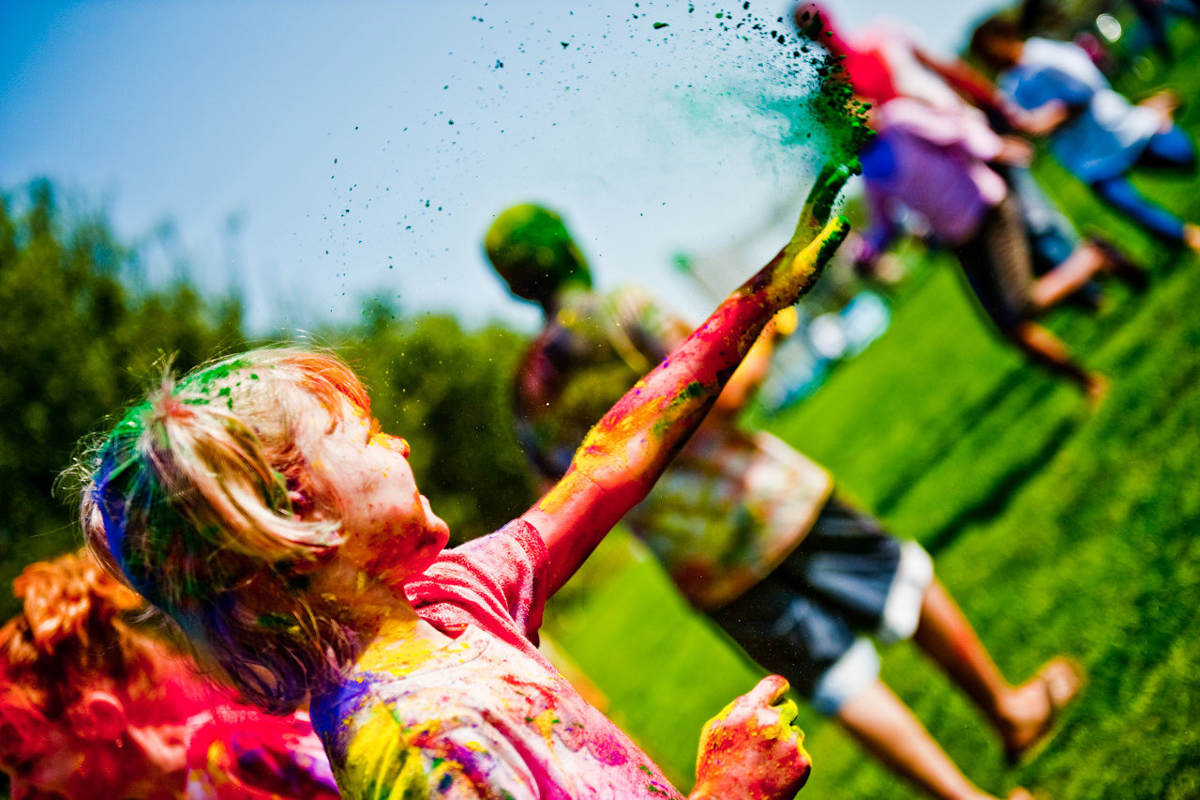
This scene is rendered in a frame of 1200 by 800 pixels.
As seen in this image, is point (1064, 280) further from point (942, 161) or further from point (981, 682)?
point (981, 682)

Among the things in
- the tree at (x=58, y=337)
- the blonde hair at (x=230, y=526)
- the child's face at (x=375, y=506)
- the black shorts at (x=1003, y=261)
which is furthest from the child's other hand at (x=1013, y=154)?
the tree at (x=58, y=337)

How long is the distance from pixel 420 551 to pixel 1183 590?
2.97 meters

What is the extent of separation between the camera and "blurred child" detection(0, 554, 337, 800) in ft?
7.69

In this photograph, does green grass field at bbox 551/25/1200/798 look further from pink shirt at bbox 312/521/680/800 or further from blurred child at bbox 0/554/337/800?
pink shirt at bbox 312/521/680/800

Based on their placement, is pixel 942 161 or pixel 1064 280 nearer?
pixel 942 161

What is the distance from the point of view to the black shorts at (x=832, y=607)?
8.93 ft

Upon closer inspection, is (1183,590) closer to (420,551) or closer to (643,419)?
(643,419)

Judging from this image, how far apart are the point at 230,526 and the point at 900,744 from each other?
2.23 metres

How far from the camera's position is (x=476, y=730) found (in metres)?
1.10

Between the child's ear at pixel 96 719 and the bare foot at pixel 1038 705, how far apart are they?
112 inches

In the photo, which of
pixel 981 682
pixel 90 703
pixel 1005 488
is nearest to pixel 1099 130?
pixel 1005 488

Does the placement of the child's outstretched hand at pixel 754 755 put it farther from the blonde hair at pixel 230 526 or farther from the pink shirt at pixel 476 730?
the blonde hair at pixel 230 526

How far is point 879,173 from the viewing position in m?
5.00

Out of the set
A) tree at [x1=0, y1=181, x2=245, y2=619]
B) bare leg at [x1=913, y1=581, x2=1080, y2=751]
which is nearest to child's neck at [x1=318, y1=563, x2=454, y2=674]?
bare leg at [x1=913, y1=581, x2=1080, y2=751]
